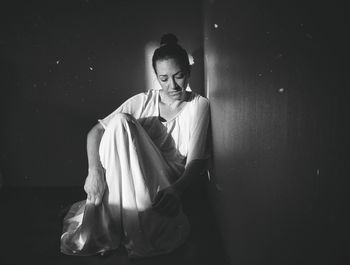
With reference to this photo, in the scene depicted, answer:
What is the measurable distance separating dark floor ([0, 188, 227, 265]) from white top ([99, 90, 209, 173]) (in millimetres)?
364

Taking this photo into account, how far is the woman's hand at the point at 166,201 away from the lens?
5.03 feet

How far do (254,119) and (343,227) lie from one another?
0.40 meters

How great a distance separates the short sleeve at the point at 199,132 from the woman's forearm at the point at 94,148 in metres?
0.43

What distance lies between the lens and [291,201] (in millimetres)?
428

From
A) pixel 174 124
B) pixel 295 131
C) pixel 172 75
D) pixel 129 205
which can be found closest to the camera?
pixel 295 131

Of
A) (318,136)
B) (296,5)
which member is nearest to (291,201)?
(318,136)

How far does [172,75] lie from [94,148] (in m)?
0.52

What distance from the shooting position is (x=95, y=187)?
1563 mm

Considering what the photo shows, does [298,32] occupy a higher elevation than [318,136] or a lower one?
higher

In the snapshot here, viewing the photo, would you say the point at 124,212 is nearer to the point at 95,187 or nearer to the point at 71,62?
the point at 95,187

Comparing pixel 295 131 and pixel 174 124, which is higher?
pixel 295 131

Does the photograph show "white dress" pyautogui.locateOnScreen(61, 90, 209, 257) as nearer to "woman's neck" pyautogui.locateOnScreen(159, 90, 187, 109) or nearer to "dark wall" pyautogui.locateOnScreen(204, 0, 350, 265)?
"woman's neck" pyautogui.locateOnScreen(159, 90, 187, 109)

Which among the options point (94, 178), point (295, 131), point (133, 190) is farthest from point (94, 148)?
point (295, 131)

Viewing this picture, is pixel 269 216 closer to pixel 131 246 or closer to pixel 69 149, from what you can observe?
pixel 131 246
